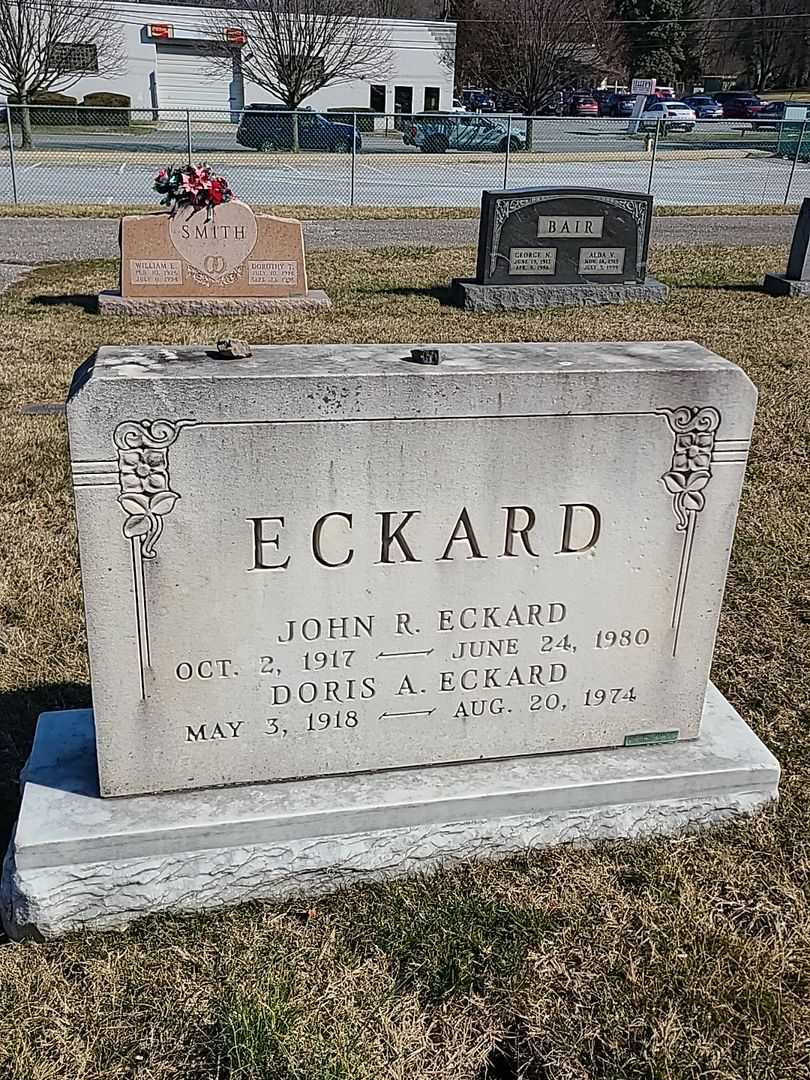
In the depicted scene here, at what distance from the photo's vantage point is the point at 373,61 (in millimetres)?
43375

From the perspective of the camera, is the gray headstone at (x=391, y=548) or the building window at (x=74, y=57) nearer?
the gray headstone at (x=391, y=548)

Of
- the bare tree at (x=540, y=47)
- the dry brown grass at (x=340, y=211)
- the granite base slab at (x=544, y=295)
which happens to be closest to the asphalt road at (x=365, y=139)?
the bare tree at (x=540, y=47)

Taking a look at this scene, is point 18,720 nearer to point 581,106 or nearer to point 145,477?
point 145,477

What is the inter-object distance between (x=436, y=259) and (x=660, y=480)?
1133 cm

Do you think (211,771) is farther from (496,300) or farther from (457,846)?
(496,300)

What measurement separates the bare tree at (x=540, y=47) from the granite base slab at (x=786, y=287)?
28237 mm

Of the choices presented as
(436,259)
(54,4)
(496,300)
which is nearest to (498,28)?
(54,4)

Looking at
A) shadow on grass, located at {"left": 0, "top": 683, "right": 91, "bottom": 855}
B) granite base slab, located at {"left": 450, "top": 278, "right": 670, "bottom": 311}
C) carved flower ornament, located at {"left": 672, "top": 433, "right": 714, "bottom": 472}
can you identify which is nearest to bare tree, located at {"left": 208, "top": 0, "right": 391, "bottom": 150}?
granite base slab, located at {"left": 450, "top": 278, "right": 670, "bottom": 311}

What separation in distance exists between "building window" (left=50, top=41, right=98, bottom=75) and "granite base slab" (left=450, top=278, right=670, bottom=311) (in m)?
27.7

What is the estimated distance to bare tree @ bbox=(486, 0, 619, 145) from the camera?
3638 centimetres

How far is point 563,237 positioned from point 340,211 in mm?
8727

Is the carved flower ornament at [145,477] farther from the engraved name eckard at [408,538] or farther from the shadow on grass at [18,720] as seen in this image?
the shadow on grass at [18,720]

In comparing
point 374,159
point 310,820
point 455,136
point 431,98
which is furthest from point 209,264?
point 431,98

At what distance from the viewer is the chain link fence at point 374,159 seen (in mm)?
20453
